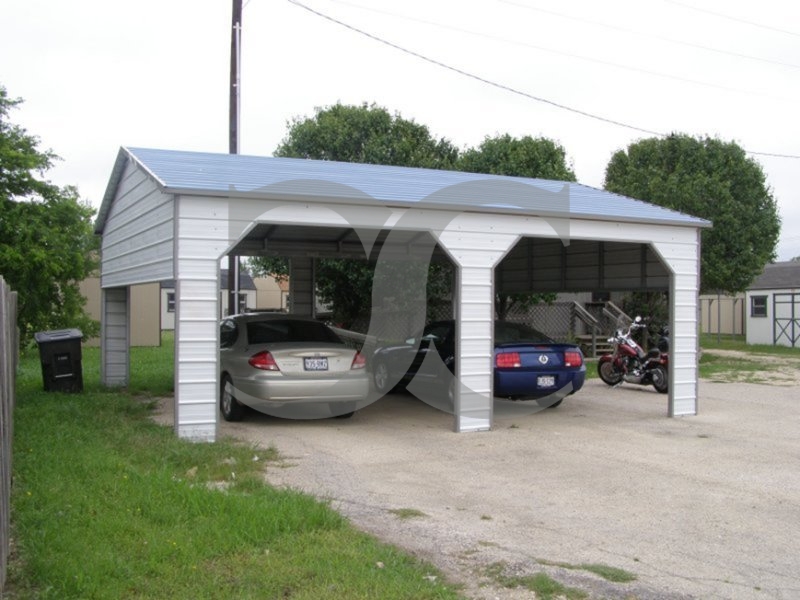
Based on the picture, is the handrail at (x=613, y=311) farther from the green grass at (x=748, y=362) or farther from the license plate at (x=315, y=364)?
the license plate at (x=315, y=364)

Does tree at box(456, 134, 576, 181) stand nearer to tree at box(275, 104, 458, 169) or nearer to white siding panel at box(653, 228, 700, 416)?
tree at box(275, 104, 458, 169)

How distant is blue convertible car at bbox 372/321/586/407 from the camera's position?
1165 cm

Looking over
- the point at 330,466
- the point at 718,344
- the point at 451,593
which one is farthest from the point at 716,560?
the point at 718,344

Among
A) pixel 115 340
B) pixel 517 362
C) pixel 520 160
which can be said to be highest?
pixel 520 160

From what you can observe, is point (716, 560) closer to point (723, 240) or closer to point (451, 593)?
point (451, 593)

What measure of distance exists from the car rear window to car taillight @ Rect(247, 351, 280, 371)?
20.7 inches

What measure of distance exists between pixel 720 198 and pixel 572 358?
14037 millimetres

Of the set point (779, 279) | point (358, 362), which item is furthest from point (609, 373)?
point (779, 279)

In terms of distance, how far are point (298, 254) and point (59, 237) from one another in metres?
4.19

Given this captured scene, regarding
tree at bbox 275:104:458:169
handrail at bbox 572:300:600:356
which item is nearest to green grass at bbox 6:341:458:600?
tree at bbox 275:104:458:169

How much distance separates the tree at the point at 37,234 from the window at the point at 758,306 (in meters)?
28.2

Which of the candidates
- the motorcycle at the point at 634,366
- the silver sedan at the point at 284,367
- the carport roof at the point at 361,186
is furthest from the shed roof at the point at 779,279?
the silver sedan at the point at 284,367

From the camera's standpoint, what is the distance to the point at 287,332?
1118 cm

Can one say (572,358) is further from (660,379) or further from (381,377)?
(660,379)
